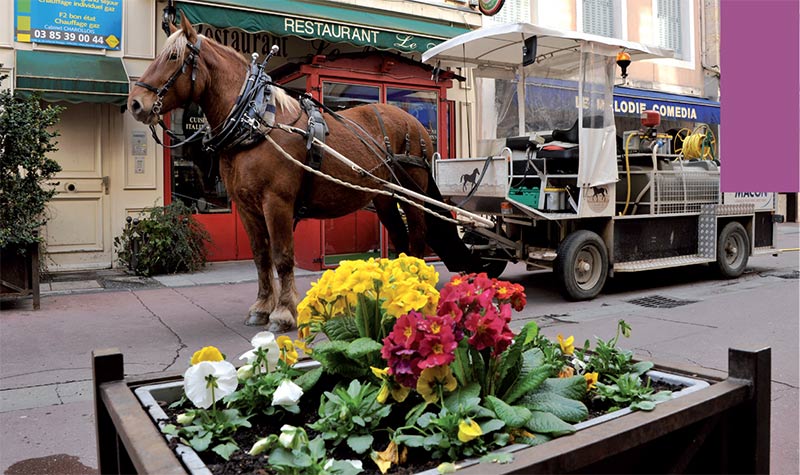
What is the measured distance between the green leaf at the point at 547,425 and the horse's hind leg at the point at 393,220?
5.04 m

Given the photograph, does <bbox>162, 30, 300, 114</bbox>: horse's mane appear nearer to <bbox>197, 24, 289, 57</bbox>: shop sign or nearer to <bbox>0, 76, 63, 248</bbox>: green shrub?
<bbox>0, 76, 63, 248</bbox>: green shrub

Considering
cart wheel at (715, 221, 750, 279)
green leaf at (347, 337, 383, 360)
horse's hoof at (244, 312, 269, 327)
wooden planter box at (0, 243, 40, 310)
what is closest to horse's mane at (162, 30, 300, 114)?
horse's hoof at (244, 312, 269, 327)

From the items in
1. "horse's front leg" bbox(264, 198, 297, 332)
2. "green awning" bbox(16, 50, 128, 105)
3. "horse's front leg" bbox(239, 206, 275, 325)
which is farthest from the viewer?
"green awning" bbox(16, 50, 128, 105)

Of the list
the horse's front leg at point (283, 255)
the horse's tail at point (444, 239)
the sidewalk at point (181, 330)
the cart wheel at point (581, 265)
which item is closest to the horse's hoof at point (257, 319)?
the sidewalk at point (181, 330)

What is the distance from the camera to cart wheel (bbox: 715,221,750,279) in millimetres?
9375

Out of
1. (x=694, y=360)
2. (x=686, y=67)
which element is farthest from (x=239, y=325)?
(x=686, y=67)

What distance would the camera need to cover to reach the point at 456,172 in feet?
26.0

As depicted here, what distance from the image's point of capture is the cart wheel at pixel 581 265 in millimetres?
7531

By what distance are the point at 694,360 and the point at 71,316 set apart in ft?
18.7

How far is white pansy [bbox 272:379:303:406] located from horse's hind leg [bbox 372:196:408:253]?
4.91 m

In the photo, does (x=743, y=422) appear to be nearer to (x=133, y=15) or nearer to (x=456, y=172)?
(x=456, y=172)

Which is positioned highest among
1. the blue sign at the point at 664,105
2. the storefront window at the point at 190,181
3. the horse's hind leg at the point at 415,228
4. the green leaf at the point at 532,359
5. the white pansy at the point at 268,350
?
the blue sign at the point at 664,105

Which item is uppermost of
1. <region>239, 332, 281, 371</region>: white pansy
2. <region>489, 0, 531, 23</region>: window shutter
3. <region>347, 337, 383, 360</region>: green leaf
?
<region>489, 0, 531, 23</region>: window shutter

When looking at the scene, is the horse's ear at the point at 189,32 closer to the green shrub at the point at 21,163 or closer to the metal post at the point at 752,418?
the green shrub at the point at 21,163
